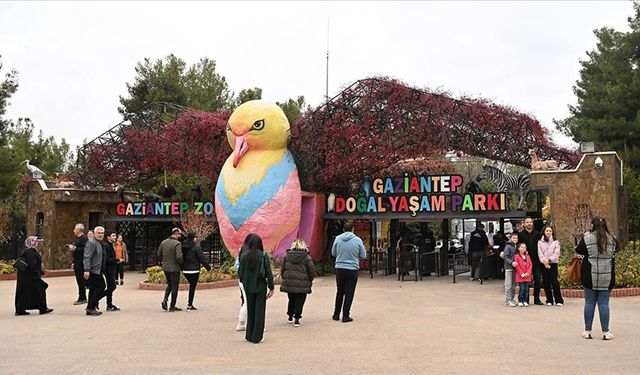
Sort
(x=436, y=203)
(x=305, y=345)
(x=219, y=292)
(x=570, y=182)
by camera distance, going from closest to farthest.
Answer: (x=305, y=345)
(x=219, y=292)
(x=570, y=182)
(x=436, y=203)

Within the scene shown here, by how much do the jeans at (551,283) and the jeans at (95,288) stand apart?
27.3 feet

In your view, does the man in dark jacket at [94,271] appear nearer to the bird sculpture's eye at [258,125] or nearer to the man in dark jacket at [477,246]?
the bird sculpture's eye at [258,125]

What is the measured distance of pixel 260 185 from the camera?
68.1ft

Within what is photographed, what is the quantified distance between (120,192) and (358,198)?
10.0 metres

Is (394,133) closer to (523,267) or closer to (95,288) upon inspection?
(523,267)

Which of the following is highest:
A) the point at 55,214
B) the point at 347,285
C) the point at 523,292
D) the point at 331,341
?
the point at 55,214

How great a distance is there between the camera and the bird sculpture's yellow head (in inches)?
830

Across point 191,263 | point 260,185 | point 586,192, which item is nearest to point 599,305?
point 191,263

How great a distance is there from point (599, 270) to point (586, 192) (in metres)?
10.1

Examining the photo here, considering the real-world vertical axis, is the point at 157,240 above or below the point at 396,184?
below

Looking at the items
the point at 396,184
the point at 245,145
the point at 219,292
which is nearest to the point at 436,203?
the point at 396,184

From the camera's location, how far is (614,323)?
1090 cm

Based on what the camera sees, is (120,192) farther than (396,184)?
Yes

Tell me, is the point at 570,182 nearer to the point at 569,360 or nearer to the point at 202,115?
the point at 569,360
